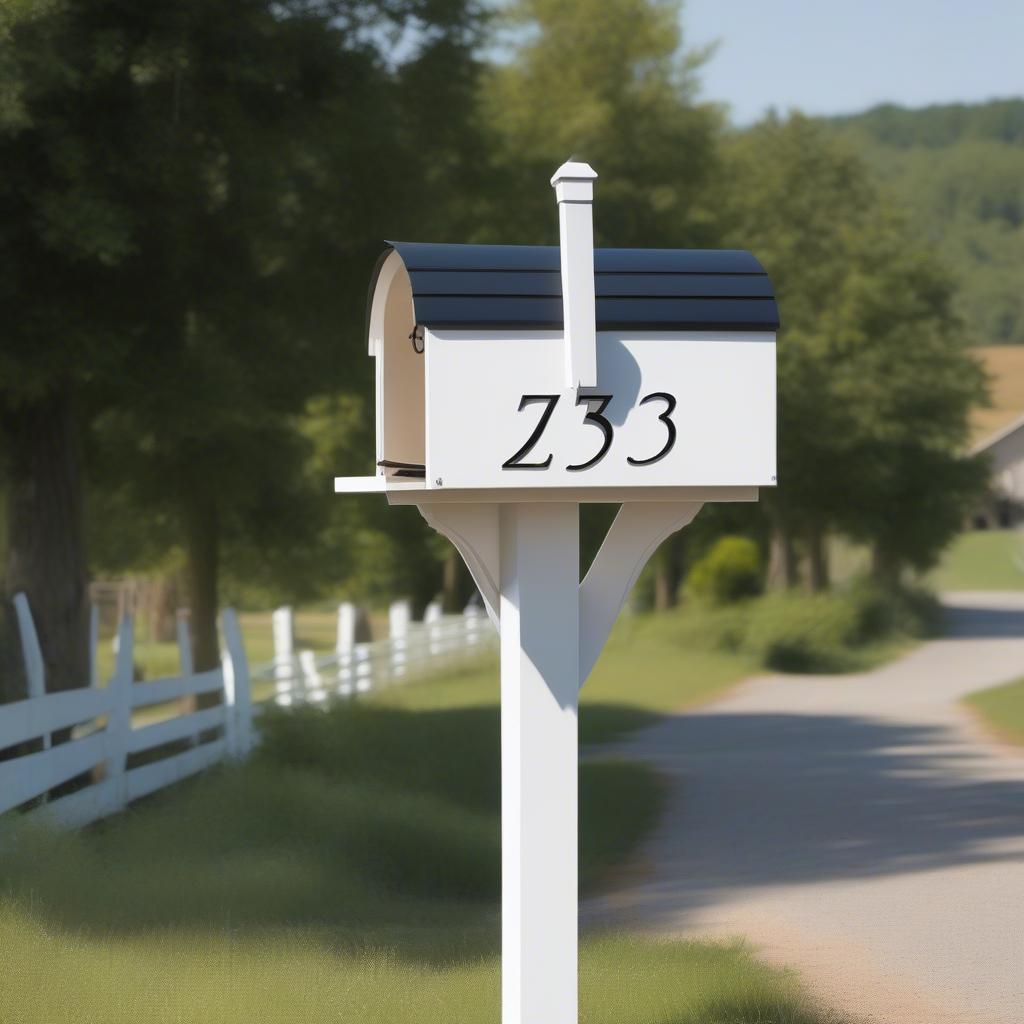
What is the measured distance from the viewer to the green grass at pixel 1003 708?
1902 centimetres

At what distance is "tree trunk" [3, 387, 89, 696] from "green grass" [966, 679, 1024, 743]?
9846mm

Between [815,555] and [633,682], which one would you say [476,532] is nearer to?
[633,682]

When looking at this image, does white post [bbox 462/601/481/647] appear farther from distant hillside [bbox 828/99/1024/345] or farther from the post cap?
distant hillside [bbox 828/99/1024/345]

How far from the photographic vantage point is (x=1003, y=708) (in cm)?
2153

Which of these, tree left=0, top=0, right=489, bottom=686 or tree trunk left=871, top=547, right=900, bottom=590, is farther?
tree trunk left=871, top=547, right=900, bottom=590

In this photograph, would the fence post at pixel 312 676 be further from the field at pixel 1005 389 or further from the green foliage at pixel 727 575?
the field at pixel 1005 389

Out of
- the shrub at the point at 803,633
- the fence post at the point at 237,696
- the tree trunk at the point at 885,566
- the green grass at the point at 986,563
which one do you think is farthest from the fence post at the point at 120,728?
the green grass at the point at 986,563

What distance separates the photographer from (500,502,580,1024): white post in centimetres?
528

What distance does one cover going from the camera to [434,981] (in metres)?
6.59

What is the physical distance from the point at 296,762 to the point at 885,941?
18.7 ft

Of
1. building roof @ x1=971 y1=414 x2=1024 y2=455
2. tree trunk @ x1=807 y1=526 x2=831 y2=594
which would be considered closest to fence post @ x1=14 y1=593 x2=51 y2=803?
tree trunk @ x1=807 y1=526 x2=831 y2=594

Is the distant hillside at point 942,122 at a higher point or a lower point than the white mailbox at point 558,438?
higher

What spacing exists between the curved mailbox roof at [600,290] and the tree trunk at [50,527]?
29.1ft

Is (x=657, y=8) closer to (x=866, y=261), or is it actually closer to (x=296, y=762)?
(x=866, y=261)
